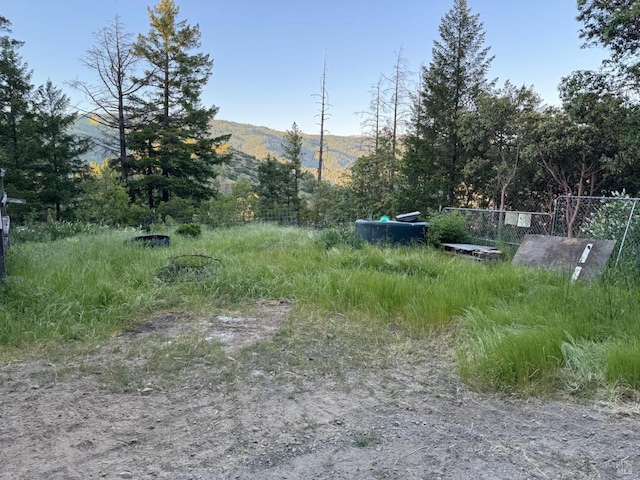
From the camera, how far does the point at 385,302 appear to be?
360 cm

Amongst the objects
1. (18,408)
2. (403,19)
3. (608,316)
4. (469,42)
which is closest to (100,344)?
(18,408)

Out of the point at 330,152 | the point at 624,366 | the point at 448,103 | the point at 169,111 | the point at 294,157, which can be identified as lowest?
the point at 624,366

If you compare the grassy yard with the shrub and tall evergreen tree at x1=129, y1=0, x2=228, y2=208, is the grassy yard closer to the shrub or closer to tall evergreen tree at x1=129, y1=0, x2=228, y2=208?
the shrub

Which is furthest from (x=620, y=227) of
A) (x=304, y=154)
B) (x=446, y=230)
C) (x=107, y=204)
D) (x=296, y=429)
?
(x=304, y=154)

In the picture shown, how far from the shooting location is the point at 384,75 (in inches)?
816

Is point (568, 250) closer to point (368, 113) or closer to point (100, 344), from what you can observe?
point (100, 344)

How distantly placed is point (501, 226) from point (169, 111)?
17.5 m

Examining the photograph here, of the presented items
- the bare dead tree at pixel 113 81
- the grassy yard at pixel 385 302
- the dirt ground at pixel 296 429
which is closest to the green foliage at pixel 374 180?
the bare dead tree at pixel 113 81

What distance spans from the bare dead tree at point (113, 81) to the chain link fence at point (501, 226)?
1649cm

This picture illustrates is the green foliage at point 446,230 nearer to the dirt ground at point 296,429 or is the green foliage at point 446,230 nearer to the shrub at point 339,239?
the shrub at point 339,239

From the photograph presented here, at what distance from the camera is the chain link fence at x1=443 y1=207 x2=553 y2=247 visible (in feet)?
22.1

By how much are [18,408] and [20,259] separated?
3814 millimetres

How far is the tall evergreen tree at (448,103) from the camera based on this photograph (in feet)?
53.6

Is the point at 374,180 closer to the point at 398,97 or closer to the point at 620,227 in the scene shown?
the point at 398,97
